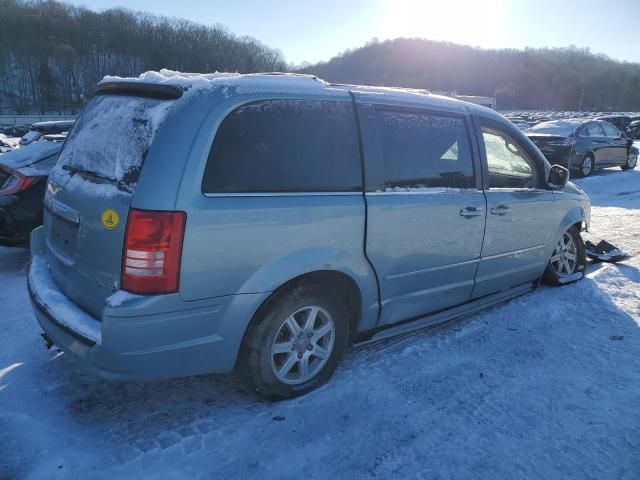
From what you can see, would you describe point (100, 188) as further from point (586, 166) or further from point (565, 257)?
point (586, 166)

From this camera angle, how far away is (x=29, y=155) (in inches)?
229

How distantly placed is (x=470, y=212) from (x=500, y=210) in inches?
16.7

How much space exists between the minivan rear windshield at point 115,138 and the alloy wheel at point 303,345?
3.90ft

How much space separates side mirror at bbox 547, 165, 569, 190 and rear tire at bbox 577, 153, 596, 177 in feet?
35.2

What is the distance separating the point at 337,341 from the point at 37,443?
5.63ft

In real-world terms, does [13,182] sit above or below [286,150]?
below

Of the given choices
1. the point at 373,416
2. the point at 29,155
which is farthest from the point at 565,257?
the point at 29,155

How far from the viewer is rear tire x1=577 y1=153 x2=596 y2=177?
13.9 meters

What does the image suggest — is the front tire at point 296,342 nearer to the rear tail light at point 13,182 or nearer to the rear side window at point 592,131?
the rear tail light at point 13,182

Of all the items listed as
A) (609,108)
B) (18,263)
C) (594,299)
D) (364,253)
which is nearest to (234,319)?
(364,253)

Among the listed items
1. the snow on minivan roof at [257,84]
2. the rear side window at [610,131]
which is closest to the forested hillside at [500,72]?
the rear side window at [610,131]

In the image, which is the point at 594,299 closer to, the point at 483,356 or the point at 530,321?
the point at 530,321

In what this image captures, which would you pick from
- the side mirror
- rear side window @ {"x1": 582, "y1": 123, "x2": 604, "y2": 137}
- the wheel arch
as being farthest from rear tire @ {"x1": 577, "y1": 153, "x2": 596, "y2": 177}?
the side mirror

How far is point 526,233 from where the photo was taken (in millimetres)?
4270
